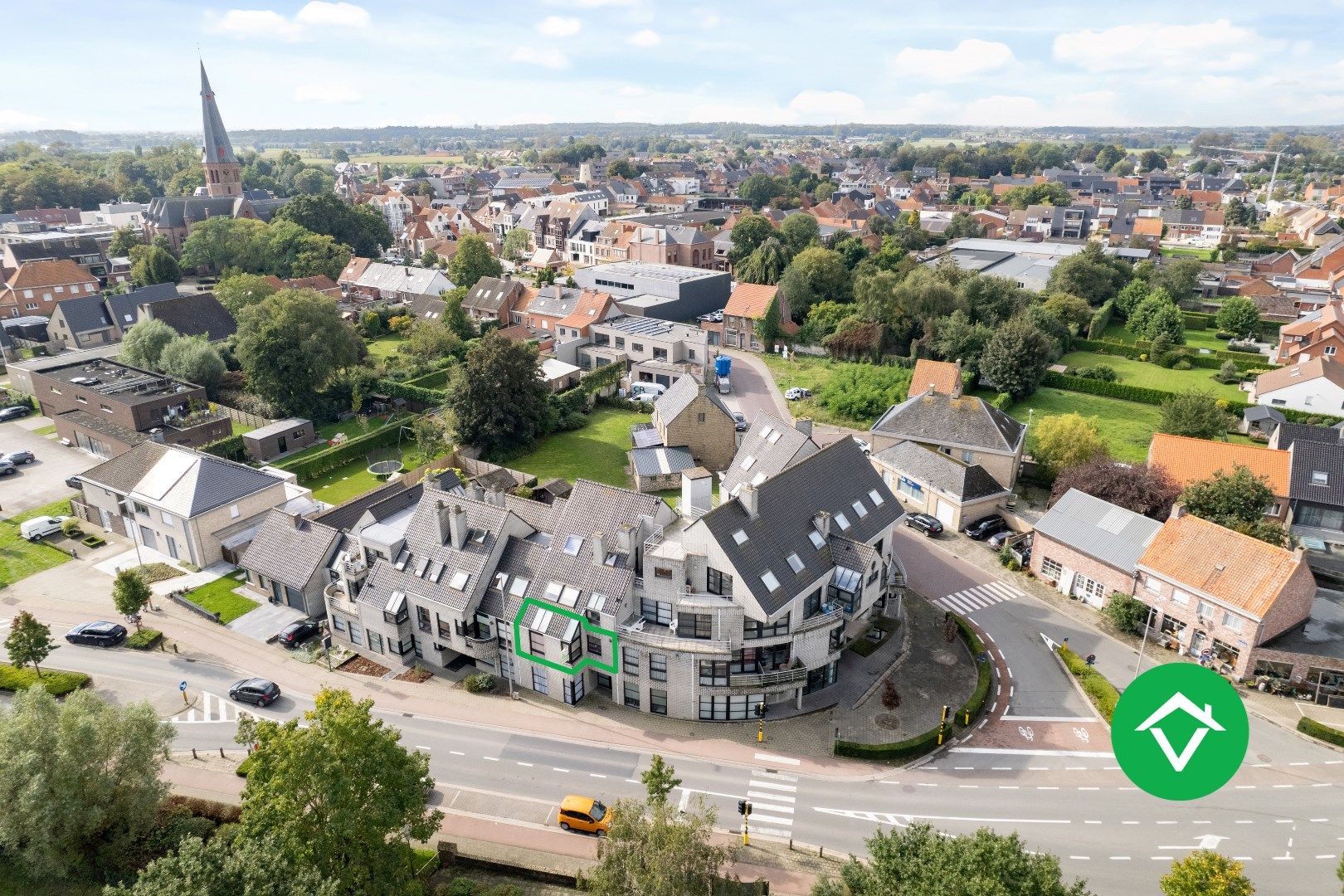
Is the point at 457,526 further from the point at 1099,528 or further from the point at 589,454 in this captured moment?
the point at 1099,528

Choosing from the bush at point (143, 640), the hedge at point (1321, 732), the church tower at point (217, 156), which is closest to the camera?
the hedge at point (1321, 732)

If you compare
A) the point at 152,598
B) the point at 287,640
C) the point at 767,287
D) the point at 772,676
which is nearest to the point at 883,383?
the point at 767,287

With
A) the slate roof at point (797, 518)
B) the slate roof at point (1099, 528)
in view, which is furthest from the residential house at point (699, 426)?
the slate roof at point (1099, 528)

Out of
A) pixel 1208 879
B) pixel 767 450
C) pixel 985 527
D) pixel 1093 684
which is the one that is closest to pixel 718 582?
pixel 767 450

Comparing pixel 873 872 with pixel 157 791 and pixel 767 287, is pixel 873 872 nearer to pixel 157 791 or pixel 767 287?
pixel 157 791

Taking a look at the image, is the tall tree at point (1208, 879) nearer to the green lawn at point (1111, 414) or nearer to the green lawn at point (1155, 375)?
the green lawn at point (1111, 414)
